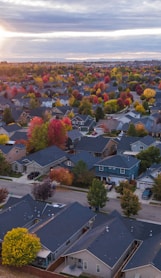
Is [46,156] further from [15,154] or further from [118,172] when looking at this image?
[118,172]

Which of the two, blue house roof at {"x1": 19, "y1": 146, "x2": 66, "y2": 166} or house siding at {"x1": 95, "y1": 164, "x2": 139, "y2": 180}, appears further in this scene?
blue house roof at {"x1": 19, "y1": 146, "x2": 66, "y2": 166}

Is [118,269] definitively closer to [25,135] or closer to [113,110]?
[25,135]

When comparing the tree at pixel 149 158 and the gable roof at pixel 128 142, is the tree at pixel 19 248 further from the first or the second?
the gable roof at pixel 128 142

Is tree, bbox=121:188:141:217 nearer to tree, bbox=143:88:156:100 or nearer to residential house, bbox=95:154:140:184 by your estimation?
residential house, bbox=95:154:140:184

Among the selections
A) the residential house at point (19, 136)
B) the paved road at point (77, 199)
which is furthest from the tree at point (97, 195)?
the residential house at point (19, 136)

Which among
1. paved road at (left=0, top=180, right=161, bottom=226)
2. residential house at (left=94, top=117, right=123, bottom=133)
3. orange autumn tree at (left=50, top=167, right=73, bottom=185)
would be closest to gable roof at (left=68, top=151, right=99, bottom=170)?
orange autumn tree at (left=50, top=167, right=73, bottom=185)

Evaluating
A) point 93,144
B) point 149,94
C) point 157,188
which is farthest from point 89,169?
point 149,94
